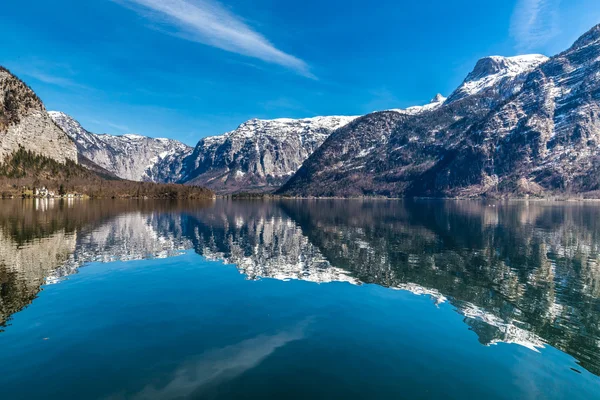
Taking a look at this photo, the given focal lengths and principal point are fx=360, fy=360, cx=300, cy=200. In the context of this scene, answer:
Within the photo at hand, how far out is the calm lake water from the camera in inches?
711

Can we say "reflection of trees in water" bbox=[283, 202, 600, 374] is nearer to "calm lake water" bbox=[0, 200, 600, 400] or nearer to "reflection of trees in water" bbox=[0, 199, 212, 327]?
"calm lake water" bbox=[0, 200, 600, 400]

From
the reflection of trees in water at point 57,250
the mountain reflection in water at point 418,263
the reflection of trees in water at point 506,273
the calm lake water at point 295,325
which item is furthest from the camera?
the reflection of trees in water at point 57,250

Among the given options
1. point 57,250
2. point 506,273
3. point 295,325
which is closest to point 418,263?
point 506,273

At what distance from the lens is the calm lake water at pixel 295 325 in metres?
18.1

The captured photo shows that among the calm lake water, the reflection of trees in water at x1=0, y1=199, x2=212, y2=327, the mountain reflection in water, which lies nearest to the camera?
the calm lake water

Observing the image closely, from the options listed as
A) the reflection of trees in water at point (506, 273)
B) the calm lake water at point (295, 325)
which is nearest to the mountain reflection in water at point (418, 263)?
the reflection of trees in water at point (506, 273)

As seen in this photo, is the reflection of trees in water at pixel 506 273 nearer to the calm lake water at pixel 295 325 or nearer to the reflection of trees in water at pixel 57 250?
the calm lake water at pixel 295 325

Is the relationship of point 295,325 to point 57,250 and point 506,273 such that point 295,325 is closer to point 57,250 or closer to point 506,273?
point 506,273

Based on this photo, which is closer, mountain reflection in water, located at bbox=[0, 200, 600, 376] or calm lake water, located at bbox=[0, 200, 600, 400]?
calm lake water, located at bbox=[0, 200, 600, 400]

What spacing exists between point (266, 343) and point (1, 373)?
44.8 ft

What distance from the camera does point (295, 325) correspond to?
26500 mm

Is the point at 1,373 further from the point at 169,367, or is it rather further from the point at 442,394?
the point at 442,394

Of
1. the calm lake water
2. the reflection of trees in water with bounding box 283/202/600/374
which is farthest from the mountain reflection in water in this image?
the calm lake water

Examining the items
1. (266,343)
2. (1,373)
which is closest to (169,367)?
(266,343)
